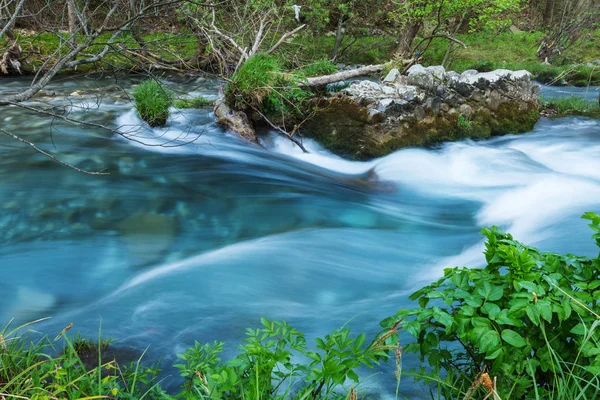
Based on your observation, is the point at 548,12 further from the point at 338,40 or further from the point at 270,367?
the point at 270,367

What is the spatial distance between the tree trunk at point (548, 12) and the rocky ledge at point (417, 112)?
14101 mm

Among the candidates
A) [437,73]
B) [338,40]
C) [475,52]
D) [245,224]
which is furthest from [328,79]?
[475,52]

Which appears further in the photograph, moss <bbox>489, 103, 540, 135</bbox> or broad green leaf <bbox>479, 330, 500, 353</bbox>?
moss <bbox>489, 103, 540, 135</bbox>

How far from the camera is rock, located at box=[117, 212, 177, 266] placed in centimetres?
473

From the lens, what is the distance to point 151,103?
7953 mm

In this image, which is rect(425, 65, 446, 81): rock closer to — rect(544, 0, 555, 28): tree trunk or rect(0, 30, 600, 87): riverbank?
rect(0, 30, 600, 87): riverbank

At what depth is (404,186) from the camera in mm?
6789

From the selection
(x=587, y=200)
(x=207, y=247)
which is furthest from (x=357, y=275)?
(x=587, y=200)

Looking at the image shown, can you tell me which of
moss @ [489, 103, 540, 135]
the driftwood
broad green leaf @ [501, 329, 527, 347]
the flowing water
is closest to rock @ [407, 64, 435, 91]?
the flowing water

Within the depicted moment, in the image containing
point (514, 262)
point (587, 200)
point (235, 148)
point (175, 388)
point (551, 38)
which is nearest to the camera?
point (514, 262)

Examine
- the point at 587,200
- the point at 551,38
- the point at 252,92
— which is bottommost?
the point at 587,200

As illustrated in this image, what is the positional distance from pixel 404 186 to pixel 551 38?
13.6 meters

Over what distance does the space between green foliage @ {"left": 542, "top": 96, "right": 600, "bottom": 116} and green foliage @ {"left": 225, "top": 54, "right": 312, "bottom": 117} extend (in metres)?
5.59

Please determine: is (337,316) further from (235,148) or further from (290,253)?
(235,148)
